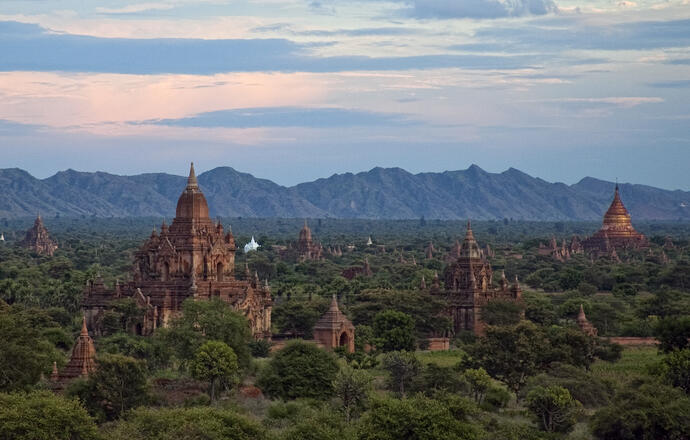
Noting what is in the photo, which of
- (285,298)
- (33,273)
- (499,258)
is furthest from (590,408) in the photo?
(499,258)

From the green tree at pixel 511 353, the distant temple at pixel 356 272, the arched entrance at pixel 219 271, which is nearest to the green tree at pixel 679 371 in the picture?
the green tree at pixel 511 353

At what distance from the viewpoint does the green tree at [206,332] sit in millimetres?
63688

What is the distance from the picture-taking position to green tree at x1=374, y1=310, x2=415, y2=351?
3031 inches

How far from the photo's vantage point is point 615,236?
641ft

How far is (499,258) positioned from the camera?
18162 centimetres

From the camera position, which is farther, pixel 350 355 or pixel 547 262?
pixel 547 262

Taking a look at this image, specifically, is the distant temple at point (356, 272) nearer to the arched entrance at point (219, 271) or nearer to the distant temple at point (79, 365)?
the arched entrance at point (219, 271)

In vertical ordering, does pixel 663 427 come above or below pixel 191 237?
below

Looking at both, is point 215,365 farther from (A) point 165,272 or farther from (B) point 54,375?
(A) point 165,272

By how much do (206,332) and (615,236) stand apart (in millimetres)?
138020

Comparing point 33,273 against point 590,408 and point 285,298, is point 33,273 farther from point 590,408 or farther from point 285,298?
point 590,408

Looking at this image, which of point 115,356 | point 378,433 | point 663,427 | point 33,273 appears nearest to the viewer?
point 378,433

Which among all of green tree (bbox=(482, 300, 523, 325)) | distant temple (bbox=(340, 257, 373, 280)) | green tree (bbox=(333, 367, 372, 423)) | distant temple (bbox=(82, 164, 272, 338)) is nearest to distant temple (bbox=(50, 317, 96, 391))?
green tree (bbox=(333, 367, 372, 423))

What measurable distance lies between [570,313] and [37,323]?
3824 cm
